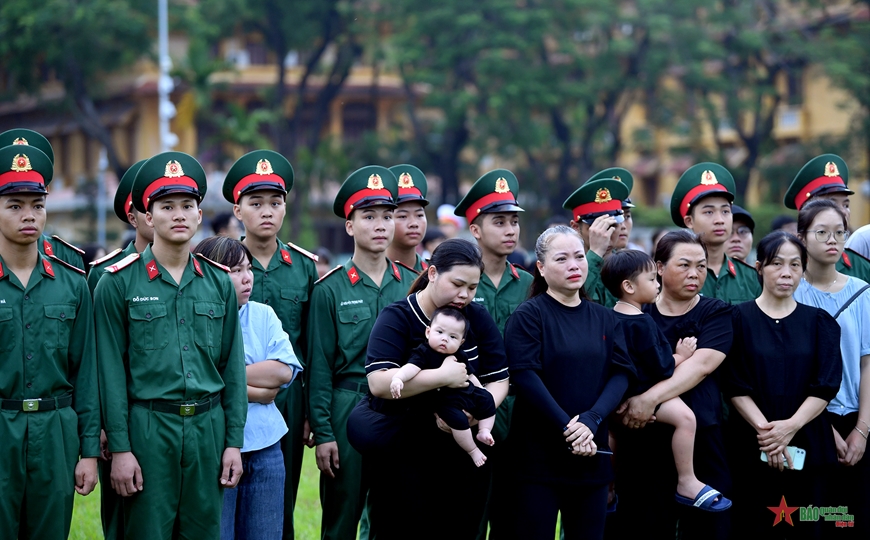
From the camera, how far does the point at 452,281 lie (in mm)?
4301

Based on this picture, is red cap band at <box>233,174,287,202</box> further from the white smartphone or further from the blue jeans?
the white smartphone

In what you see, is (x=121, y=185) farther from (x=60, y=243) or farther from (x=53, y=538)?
(x=53, y=538)

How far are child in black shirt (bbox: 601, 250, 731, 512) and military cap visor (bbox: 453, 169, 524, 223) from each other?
858 mm

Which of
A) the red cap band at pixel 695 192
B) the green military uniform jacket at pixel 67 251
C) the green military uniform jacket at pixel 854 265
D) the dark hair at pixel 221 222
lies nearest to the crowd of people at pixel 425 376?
the red cap band at pixel 695 192

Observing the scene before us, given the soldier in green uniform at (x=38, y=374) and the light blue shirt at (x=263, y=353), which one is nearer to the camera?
the soldier in green uniform at (x=38, y=374)

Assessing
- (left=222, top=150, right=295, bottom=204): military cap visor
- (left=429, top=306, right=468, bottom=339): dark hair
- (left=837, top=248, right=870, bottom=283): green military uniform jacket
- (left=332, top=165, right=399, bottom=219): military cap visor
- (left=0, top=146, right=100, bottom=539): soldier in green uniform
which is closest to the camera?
(left=0, top=146, right=100, bottom=539): soldier in green uniform

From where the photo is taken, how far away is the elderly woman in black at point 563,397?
4.46 metres

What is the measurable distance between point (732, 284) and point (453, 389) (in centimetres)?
238

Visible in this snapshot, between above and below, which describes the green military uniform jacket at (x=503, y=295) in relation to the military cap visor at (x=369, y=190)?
below

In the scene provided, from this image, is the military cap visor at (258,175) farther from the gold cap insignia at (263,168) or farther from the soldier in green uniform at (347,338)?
the soldier in green uniform at (347,338)

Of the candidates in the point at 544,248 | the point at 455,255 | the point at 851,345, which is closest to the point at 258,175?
the point at 455,255

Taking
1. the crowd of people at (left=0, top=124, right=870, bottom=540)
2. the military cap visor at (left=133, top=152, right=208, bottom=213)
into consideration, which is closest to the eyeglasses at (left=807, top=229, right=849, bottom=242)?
the crowd of people at (left=0, top=124, right=870, bottom=540)

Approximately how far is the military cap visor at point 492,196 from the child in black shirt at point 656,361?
0.86 metres

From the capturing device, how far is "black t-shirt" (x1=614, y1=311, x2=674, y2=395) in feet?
→ 15.5
